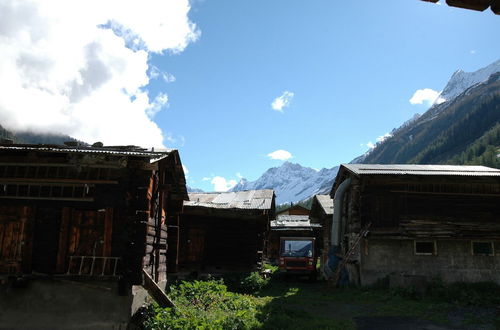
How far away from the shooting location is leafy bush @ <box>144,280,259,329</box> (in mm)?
11625

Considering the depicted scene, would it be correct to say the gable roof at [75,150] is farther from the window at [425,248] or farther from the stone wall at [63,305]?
the window at [425,248]

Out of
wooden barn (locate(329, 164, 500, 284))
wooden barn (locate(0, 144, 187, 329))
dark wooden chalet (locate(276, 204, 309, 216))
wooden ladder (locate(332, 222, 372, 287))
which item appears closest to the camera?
wooden barn (locate(0, 144, 187, 329))

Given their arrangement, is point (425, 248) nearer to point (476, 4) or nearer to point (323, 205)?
point (323, 205)

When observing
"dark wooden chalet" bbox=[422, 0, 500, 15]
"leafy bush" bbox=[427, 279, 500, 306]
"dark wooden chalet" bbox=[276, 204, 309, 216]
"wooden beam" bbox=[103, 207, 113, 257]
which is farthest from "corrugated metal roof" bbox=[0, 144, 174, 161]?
"dark wooden chalet" bbox=[276, 204, 309, 216]

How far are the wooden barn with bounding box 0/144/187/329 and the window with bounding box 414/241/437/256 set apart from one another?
531 inches

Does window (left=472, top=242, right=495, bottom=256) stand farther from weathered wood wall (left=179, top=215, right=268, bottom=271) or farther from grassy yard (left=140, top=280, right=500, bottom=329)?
weathered wood wall (left=179, top=215, right=268, bottom=271)

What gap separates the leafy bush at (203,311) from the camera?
11.6 meters

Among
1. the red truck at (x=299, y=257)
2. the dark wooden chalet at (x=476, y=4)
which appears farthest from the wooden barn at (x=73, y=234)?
the red truck at (x=299, y=257)

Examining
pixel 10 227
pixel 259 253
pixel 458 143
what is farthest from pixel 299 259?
pixel 458 143

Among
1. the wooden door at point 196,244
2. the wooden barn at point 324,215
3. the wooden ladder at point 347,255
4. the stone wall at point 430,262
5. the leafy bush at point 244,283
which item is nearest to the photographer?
the stone wall at point 430,262

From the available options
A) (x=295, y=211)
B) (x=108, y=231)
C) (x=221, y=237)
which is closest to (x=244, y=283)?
(x=221, y=237)

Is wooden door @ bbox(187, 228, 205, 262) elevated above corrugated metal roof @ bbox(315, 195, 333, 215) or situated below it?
below

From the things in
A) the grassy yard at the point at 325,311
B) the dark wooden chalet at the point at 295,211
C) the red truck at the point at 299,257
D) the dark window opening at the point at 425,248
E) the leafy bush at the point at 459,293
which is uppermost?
the dark wooden chalet at the point at 295,211

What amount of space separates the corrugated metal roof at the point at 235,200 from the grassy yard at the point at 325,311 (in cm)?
539
